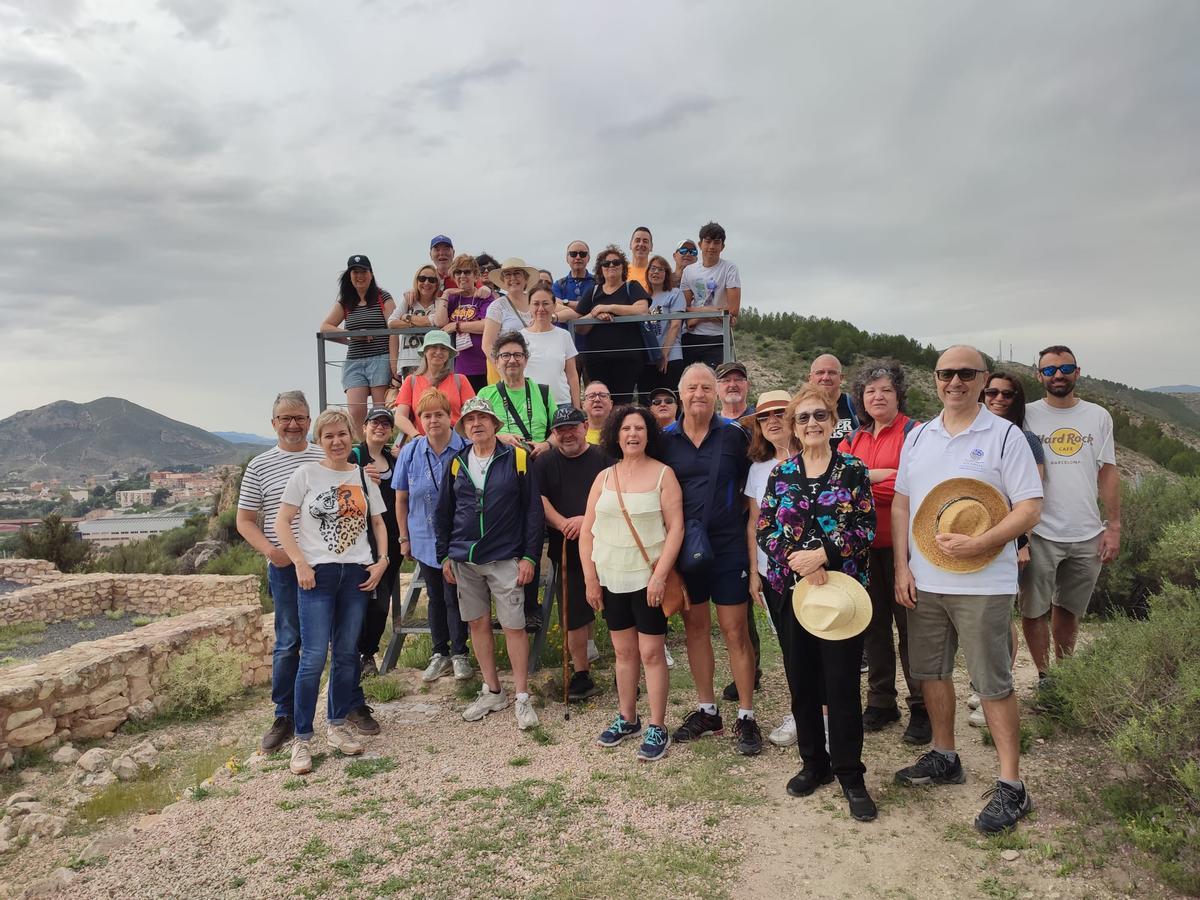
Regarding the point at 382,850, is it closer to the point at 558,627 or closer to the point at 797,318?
the point at 558,627

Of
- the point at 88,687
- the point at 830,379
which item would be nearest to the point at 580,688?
the point at 830,379

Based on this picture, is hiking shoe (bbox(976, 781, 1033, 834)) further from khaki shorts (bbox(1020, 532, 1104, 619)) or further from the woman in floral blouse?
khaki shorts (bbox(1020, 532, 1104, 619))

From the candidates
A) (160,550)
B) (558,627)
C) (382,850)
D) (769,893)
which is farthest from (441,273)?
(160,550)

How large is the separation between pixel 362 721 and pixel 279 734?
526 millimetres

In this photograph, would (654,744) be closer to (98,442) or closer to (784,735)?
(784,735)

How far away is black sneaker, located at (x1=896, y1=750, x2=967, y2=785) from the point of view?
146 inches

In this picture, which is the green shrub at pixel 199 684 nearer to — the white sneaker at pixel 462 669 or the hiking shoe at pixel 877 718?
the white sneaker at pixel 462 669

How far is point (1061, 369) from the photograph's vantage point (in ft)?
13.7

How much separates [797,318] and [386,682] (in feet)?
122

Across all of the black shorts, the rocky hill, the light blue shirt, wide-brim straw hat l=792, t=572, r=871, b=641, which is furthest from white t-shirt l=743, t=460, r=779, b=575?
the rocky hill

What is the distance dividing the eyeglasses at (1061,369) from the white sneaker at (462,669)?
4574 millimetres

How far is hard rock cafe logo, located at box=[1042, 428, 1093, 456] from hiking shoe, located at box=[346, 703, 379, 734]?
15.3 ft

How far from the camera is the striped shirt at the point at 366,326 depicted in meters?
7.00

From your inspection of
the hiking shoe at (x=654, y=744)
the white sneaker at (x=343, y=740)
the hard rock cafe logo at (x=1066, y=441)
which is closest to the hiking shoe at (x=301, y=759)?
the white sneaker at (x=343, y=740)
